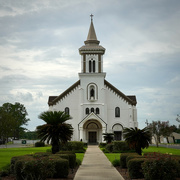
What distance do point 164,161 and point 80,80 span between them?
49874mm

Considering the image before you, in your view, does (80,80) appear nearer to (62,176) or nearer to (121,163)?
(121,163)

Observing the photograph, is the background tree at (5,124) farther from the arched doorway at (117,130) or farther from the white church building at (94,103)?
the arched doorway at (117,130)

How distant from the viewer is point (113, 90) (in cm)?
6328

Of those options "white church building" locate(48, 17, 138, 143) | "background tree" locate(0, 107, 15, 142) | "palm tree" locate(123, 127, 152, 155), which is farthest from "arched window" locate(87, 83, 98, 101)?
"palm tree" locate(123, 127, 152, 155)

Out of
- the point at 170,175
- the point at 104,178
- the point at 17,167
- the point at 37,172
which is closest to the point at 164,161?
the point at 170,175

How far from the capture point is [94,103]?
61.5 m

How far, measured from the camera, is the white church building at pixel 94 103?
61.2 metres

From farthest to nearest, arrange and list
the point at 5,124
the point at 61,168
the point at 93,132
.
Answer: the point at 93,132, the point at 5,124, the point at 61,168

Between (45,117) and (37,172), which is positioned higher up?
(45,117)

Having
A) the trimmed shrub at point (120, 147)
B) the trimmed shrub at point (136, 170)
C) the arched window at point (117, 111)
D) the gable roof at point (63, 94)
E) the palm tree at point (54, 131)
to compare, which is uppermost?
the gable roof at point (63, 94)

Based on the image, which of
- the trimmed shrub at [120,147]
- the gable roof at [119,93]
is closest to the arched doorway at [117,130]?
the gable roof at [119,93]

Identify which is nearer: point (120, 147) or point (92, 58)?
point (120, 147)

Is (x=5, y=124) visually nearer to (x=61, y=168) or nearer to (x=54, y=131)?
(x=54, y=131)

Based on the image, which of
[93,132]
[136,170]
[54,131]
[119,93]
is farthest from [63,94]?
[136,170]
